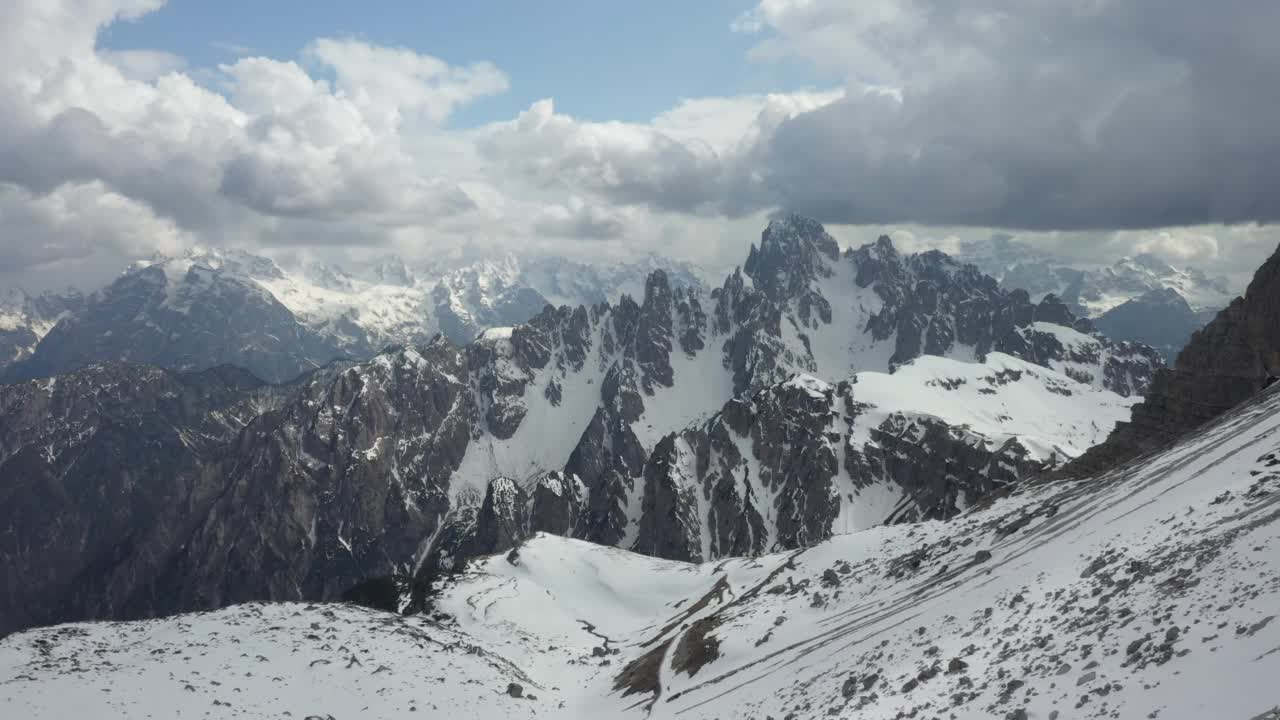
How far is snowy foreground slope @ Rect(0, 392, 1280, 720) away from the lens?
2633 cm

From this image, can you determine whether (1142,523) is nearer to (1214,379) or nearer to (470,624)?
(1214,379)

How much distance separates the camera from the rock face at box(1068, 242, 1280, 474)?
297 feet

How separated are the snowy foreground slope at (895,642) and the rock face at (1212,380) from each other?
19294mm

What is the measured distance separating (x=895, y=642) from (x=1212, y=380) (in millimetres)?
77739

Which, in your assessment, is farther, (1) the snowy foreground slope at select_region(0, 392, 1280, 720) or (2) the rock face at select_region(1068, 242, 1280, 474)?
(2) the rock face at select_region(1068, 242, 1280, 474)

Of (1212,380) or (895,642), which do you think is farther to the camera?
(1212,380)

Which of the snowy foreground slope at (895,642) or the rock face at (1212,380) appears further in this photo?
the rock face at (1212,380)

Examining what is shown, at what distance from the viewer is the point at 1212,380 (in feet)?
312

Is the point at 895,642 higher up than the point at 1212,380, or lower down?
higher up

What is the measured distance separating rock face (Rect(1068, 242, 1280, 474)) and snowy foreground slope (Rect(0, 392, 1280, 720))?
1929cm

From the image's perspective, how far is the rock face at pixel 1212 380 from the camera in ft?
297

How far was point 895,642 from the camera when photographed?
43.5 metres

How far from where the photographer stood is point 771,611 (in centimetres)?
7088

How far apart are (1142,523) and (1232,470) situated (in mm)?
7748
